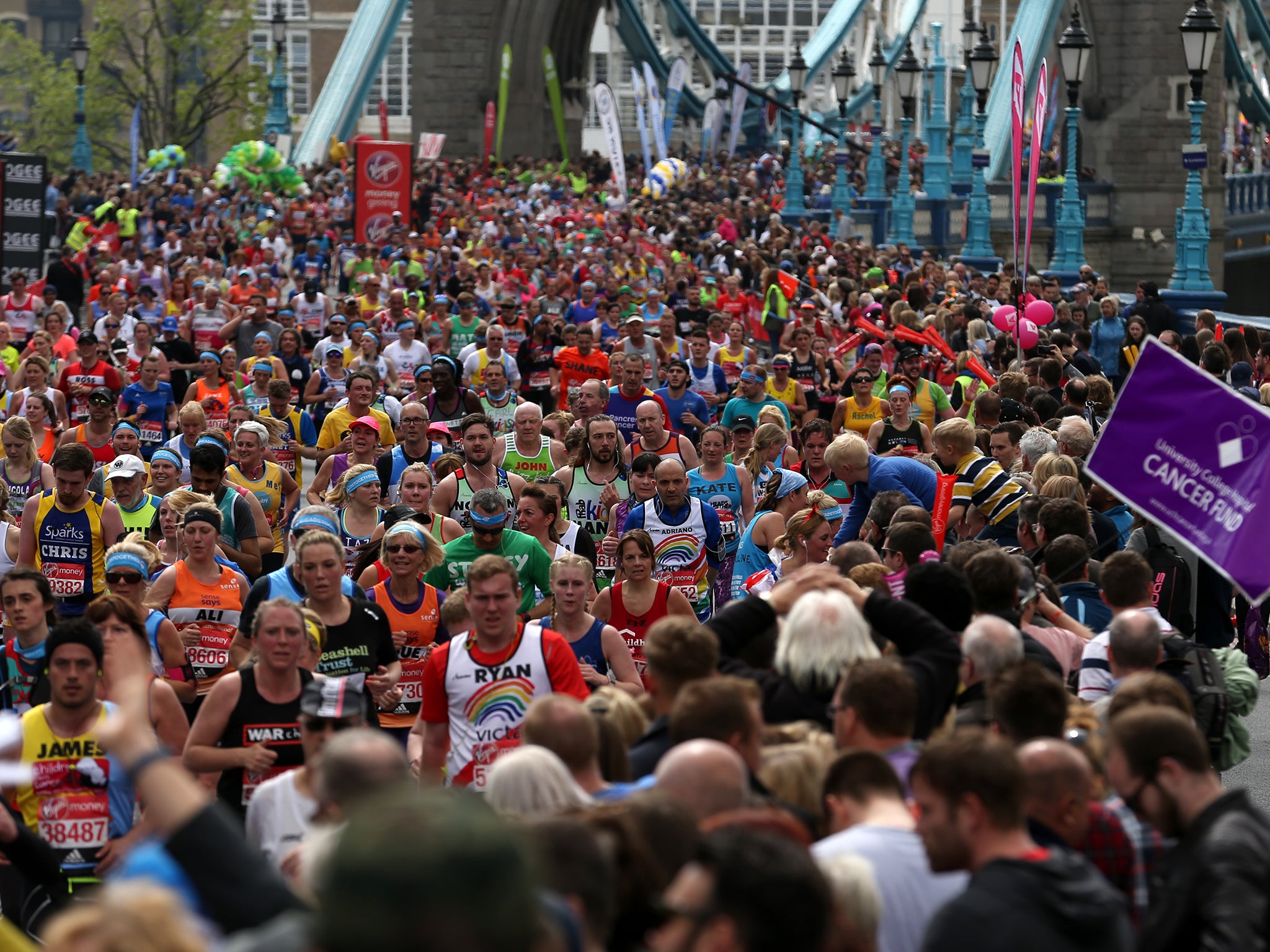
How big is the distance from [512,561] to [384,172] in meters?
19.9

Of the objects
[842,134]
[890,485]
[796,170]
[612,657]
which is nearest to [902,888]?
[612,657]

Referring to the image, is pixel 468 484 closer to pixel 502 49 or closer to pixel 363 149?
pixel 363 149

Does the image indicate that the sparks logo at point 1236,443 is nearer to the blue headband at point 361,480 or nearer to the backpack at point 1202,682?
the backpack at point 1202,682

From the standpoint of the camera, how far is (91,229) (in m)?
31.9

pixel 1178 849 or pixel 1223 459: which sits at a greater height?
pixel 1223 459

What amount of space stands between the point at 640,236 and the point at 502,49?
26442 millimetres

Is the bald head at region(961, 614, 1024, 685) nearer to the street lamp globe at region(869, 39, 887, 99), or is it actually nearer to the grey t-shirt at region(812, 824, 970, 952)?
the grey t-shirt at region(812, 824, 970, 952)

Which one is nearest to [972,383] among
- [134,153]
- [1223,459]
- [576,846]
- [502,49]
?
[1223,459]

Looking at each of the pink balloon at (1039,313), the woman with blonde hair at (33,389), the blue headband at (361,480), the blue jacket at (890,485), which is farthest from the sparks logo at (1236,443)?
the pink balloon at (1039,313)

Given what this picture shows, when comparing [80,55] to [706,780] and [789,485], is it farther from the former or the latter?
[706,780]

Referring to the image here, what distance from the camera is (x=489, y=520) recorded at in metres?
9.10

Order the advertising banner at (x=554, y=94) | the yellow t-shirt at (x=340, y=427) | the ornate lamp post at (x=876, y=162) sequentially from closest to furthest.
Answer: the yellow t-shirt at (x=340, y=427) → the ornate lamp post at (x=876, y=162) → the advertising banner at (x=554, y=94)

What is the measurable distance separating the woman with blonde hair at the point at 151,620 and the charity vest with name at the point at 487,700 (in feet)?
4.24

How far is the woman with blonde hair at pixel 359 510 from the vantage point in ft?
33.6
